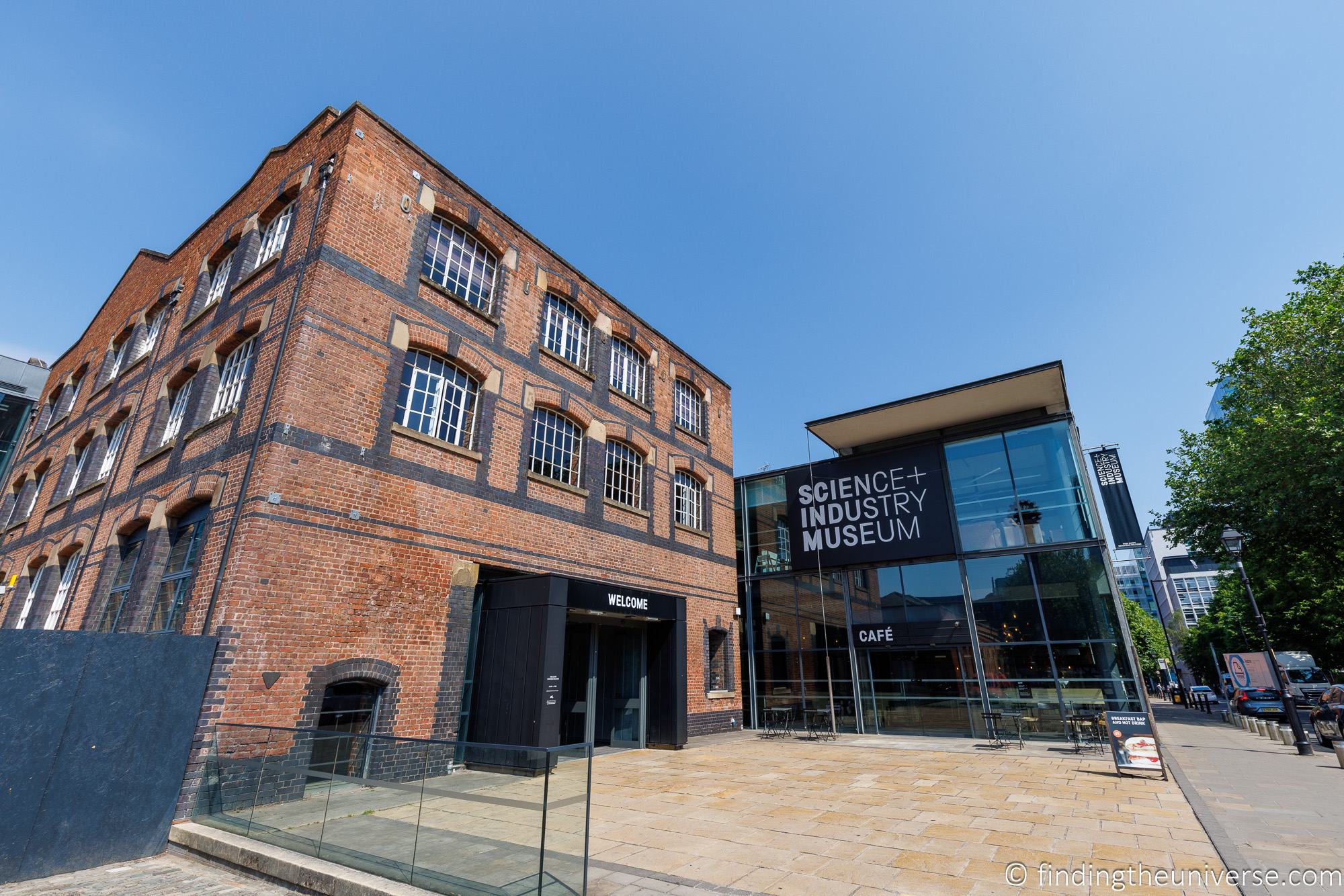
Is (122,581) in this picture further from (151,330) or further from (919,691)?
(919,691)

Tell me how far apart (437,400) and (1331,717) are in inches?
964

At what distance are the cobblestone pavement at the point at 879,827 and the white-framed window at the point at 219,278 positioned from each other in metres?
13.8

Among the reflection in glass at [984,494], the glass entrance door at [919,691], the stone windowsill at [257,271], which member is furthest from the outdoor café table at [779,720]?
the stone windowsill at [257,271]

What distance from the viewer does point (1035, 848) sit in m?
5.81

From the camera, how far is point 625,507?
1519 centimetres

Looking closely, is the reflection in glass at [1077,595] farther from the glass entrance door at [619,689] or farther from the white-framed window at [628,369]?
the white-framed window at [628,369]

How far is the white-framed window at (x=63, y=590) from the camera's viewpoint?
13156 millimetres

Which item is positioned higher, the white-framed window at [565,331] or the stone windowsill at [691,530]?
the white-framed window at [565,331]

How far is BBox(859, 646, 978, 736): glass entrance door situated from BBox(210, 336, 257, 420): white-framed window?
17.0 meters

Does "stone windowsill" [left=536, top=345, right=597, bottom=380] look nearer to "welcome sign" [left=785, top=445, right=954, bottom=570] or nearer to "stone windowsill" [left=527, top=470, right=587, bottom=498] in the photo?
"stone windowsill" [left=527, top=470, right=587, bottom=498]

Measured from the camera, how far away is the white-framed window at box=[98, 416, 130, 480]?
14422mm

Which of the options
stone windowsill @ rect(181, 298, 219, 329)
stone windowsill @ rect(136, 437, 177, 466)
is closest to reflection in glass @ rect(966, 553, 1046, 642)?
stone windowsill @ rect(136, 437, 177, 466)

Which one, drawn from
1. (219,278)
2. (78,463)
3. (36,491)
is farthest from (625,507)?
(36,491)

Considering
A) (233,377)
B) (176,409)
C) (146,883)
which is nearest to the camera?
(146,883)
